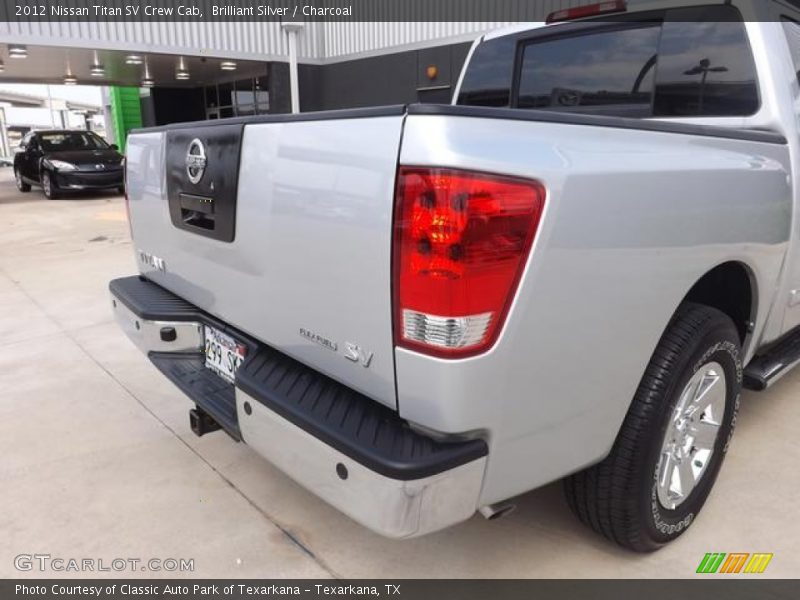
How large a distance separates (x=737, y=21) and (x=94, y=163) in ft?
50.5

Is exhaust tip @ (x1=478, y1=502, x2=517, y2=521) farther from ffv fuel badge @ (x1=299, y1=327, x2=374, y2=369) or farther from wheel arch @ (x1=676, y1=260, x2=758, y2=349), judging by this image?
wheel arch @ (x1=676, y1=260, x2=758, y2=349)

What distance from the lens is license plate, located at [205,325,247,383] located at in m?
2.30

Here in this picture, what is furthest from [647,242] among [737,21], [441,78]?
[441,78]

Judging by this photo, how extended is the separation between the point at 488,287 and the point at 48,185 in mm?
16496

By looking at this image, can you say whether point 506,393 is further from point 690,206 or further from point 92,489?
point 92,489

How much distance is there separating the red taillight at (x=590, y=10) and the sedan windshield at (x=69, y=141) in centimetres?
1554

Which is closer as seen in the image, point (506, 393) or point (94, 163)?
point (506, 393)

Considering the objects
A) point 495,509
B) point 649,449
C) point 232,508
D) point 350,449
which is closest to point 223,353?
point 232,508

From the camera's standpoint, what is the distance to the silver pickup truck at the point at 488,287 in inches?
59.4

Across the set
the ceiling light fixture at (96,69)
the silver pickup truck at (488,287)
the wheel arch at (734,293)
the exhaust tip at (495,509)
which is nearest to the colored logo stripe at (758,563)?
the silver pickup truck at (488,287)

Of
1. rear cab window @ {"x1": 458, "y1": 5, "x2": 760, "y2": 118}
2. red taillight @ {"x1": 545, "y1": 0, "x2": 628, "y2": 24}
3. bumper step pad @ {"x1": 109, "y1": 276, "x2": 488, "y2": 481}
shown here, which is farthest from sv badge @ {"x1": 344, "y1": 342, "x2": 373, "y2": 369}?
red taillight @ {"x1": 545, "y1": 0, "x2": 628, "y2": 24}

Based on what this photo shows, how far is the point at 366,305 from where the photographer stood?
1646 mm

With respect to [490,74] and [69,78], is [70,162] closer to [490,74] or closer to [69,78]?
[69,78]
